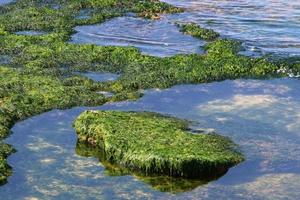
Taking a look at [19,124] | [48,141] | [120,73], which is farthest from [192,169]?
[120,73]

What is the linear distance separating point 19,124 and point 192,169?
510cm

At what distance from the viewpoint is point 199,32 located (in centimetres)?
2344

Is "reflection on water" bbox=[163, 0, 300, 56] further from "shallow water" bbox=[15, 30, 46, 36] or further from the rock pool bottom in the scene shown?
"shallow water" bbox=[15, 30, 46, 36]

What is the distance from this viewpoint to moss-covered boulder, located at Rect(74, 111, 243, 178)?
41.9 ft

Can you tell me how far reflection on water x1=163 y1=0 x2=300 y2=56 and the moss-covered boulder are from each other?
803cm

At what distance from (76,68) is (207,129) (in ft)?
20.0

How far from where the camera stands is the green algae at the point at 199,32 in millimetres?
22953

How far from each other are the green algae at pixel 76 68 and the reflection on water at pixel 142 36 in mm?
729

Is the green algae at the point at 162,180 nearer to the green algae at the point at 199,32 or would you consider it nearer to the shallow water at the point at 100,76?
the shallow water at the point at 100,76

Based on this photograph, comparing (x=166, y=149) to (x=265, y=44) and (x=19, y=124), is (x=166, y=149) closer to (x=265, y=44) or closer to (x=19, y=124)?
(x=19, y=124)

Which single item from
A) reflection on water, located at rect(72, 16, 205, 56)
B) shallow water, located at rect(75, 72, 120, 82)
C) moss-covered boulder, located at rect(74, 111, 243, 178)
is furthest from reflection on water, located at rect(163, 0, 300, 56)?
moss-covered boulder, located at rect(74, 111, 243, 178)

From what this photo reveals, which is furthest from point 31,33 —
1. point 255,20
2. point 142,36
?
point 255,20

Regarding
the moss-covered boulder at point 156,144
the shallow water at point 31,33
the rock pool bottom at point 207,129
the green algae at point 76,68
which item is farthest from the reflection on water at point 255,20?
the moss-covered boulder at point 156,144

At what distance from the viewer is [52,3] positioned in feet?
94.0
